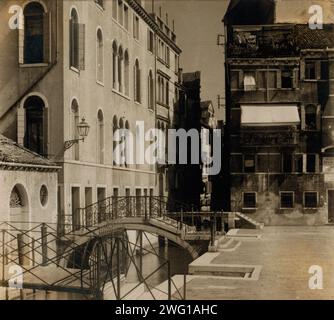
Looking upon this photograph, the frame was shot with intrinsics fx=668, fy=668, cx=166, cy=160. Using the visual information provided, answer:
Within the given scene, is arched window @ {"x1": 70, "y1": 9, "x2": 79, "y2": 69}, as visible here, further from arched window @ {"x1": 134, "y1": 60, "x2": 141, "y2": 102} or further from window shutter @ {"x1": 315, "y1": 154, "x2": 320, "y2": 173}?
window shutter @ {"x1": 315, "y1": 154, "x2": 320, "y2": 173}

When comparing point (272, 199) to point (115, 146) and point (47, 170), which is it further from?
point (47, 170)

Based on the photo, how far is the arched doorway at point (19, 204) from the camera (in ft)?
59.1

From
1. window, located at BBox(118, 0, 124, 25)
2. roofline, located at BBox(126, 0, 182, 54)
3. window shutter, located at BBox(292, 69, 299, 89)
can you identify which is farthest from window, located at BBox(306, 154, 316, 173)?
window, located at BBox(118, 0, 124, 25)

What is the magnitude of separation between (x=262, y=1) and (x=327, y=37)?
426 centimetres

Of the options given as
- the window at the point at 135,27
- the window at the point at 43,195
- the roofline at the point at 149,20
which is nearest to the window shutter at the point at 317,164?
the roofline at the point at 149,20

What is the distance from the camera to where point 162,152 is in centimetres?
2803

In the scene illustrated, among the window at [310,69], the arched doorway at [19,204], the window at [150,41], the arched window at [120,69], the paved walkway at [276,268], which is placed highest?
the window at [150,41]

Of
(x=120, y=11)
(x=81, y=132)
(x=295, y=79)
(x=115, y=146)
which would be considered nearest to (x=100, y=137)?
(x=115, y=146)

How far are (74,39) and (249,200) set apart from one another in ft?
54.4

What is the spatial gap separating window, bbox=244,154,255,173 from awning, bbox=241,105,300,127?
2.12m

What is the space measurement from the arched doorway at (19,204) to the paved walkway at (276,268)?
5397 mm

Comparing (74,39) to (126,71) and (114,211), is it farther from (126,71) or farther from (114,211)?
(114,211)

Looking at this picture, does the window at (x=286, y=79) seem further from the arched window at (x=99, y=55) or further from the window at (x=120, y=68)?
the arched window at (x=99, y=55)
